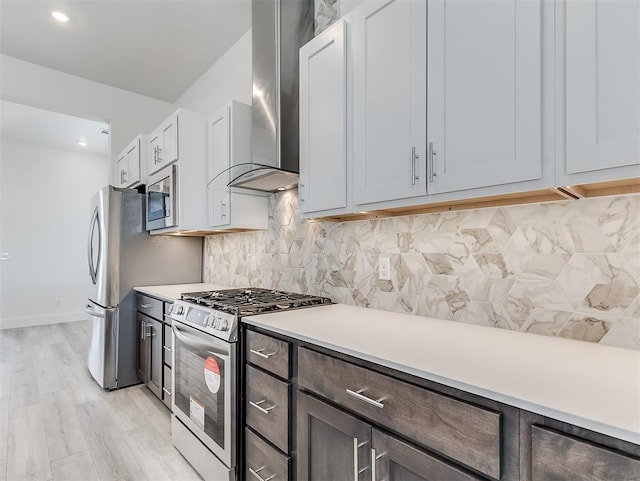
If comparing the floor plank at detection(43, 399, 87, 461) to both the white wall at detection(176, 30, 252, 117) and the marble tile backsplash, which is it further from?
the white wall at detection(176, 30, 252, 117)

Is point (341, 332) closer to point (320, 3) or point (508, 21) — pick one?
point (508, 21)

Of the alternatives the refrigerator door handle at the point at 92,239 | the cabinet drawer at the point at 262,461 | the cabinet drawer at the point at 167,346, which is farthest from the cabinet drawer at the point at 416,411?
the refrigerator door handle at the point at 92,239

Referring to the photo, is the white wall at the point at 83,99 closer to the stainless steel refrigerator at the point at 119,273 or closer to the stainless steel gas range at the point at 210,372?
the stainless steel refrigerator at the point at 119,273

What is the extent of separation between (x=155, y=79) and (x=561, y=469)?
4612 mm

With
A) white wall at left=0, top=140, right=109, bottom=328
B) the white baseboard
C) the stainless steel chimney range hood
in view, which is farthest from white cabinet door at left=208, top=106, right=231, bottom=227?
the white baseboard

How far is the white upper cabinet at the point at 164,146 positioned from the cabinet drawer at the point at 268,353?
188 cm

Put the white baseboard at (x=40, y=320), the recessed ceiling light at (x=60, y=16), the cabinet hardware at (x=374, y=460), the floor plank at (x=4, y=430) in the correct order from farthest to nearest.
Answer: the white baseboard at (x=40, y=320)
the recessed ceiling light at (x=60, y=16)
the floor plank at (x=4, y=430)
the cabinet hardware at (x=374, y=460)

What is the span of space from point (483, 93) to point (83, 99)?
14.4 ft

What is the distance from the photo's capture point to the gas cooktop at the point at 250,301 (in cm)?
179

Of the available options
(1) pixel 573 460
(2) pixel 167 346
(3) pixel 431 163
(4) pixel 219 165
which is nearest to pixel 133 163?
(4) pixel 219 165

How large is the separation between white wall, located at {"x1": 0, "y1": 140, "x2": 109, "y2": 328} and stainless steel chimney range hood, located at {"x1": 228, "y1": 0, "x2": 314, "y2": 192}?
541cm

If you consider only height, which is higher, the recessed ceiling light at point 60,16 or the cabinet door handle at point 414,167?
the recessed ceiling light at point 60,16

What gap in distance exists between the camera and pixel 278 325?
1.53 m

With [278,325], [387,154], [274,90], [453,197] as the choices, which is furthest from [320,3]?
[278,325]
